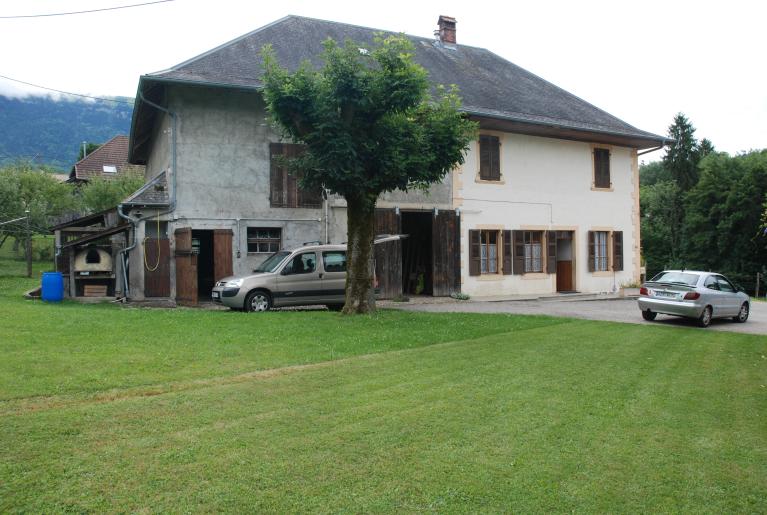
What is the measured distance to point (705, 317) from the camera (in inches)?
600

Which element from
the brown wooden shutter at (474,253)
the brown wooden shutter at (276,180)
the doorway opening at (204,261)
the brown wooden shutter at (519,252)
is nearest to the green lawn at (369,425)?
the brown wooden shutter at (276,180)

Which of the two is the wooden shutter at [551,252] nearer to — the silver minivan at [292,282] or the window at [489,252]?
the window at [489,252]

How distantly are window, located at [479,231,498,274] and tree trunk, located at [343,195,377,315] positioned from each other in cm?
847

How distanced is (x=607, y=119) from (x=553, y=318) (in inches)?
533

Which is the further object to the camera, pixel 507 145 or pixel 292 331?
pixel 507 145

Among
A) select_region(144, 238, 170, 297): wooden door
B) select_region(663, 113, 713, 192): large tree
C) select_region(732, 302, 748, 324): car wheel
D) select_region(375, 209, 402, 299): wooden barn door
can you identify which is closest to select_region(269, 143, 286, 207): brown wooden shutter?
select_region(375, 209, 402, 299): wooden barn door

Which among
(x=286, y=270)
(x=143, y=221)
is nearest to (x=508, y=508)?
(x=286, y=270)

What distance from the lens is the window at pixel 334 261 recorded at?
16.1 metres

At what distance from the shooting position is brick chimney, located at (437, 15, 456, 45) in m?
26.5

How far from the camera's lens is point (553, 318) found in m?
14.7

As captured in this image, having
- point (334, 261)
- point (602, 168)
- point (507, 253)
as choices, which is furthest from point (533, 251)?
point (334, 261)

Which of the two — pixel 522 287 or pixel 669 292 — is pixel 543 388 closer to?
pixel 669 292

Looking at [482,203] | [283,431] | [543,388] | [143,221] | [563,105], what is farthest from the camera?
[563,105]

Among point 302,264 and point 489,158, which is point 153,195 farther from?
point 489,158
